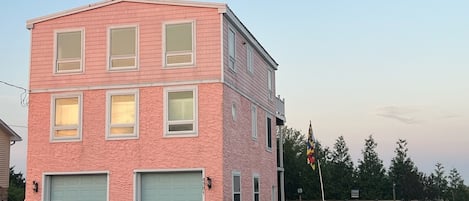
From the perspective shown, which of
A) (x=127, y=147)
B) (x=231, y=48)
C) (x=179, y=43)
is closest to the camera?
(x=127, y=147)

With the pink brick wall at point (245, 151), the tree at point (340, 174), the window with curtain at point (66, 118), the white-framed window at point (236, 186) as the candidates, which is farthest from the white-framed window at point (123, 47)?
the tree at point (340, 174)

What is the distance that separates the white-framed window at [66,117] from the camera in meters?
20.4

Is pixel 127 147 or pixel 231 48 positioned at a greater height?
pixel 231 48

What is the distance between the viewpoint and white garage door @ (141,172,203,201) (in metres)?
19.5

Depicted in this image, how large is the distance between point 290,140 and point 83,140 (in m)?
53.3

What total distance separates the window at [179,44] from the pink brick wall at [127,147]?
104 centimetres

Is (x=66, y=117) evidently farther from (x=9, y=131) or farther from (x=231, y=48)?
(x=9, y=131)

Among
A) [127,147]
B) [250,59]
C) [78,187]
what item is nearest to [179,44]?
[127,147]

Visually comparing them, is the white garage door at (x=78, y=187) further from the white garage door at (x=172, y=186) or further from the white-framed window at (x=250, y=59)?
the white-framed window at (x=250, y=59)

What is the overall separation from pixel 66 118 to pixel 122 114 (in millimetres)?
1991

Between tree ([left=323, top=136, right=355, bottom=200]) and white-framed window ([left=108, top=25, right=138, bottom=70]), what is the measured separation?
151 feet

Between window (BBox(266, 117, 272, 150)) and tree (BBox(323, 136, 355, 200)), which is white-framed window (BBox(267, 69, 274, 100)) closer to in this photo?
window (BBox(266, 117, 272, 150))

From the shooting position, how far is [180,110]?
19750 millimetres

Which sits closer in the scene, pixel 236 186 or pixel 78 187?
pixel 78 187
